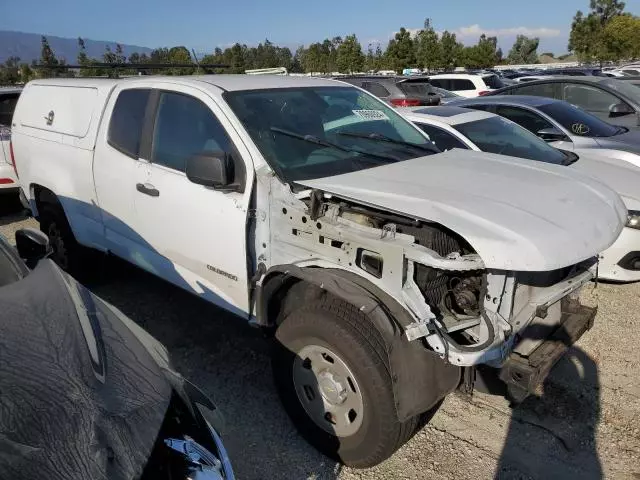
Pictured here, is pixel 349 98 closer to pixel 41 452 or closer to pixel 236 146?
pixel 236 146

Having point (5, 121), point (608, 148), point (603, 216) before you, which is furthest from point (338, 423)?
point (5, 121)

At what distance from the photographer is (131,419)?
1750mm

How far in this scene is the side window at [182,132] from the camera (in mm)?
3313

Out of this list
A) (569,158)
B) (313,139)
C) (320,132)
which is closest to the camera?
(313,139)

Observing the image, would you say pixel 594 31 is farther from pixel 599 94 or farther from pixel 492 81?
pixel 599 94

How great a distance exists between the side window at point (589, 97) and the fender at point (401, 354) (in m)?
8.48

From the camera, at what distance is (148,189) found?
3.65 meters

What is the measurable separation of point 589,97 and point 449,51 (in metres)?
39.1

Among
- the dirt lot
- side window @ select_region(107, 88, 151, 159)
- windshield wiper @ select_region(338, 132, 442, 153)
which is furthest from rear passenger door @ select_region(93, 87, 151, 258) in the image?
windshield wiper @ select_region(338, 132, 442, 153)

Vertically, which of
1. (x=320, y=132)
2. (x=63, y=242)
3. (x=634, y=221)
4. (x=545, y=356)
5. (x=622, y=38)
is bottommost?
(x=63, y=242)

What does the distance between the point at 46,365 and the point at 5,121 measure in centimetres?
732

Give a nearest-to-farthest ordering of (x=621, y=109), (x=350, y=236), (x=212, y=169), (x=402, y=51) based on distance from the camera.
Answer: (x=350, y=236)
(x=212, y=169)
(x=621, y=109)
(x=402, y=51)

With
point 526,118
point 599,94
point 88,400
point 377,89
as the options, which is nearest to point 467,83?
point 377,89

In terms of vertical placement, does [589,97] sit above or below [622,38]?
below
